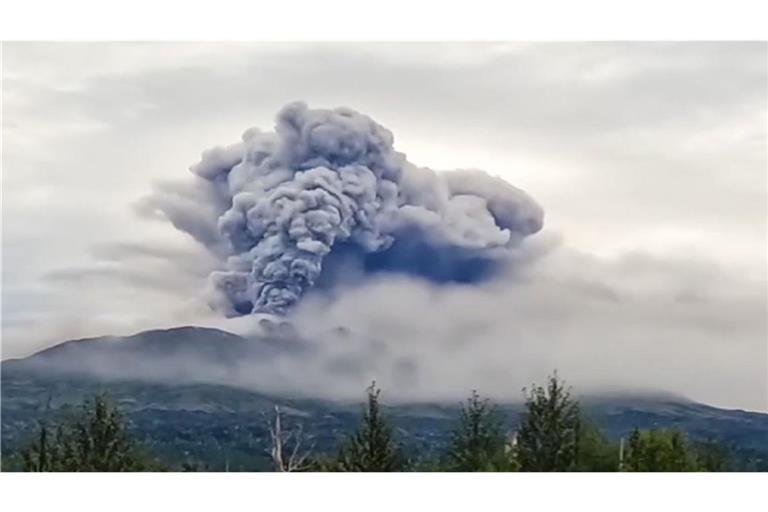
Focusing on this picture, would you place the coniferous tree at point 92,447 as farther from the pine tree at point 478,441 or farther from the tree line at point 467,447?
the pine tree at point 478,441

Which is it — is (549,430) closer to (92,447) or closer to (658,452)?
(658,452)

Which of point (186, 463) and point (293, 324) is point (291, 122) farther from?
point (186, 463)

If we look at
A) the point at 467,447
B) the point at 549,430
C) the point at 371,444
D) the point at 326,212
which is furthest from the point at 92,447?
the point at 549,430

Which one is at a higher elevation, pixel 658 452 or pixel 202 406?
pixel 202 406

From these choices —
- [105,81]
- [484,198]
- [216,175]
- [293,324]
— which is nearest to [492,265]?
[484,198]

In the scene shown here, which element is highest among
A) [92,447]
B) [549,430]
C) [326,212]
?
[326,212]

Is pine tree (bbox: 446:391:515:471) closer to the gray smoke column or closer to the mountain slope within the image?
the mountain slope
